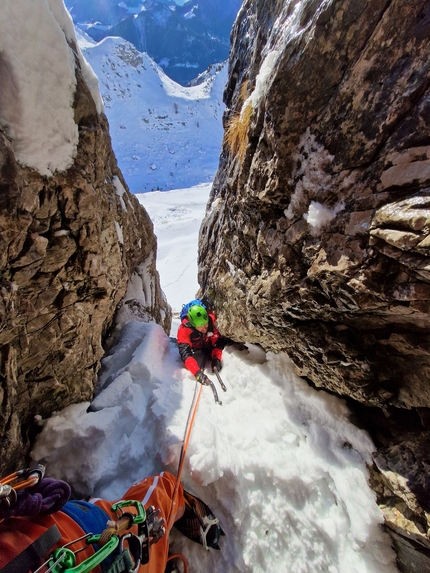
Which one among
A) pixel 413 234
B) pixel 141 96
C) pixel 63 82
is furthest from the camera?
pixel 141 96

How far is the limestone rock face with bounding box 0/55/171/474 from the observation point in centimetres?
187

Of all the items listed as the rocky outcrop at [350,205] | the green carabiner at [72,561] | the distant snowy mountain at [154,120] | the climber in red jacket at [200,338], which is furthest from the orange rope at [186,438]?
the distant snowy mountain at [154,120]

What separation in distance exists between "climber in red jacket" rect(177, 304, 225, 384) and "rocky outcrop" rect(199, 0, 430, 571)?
1405 millimetres

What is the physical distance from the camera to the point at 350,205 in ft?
6.48

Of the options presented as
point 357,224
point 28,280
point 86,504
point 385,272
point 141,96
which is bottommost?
point 86,504

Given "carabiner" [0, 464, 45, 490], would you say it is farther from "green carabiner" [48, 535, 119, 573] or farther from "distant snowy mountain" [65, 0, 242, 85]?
"distant snowy mountain" [65, 0, 242, 85]

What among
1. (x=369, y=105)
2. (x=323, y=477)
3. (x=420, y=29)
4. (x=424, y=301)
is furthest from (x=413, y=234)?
(x=323, y=477)

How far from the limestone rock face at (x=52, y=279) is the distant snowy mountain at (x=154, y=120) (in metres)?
35.1

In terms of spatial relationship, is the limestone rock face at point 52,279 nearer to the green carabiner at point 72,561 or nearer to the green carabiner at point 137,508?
the green carabiner at point 137,508

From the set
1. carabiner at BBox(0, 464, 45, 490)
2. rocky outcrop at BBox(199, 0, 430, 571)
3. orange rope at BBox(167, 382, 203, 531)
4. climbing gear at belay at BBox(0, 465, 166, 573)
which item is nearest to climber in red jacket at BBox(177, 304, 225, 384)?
orange rope at BBox(167, 382, 203, 531)

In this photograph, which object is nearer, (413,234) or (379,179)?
(413,234)

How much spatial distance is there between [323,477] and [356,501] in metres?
0.30

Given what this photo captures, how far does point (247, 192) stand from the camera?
122 inches

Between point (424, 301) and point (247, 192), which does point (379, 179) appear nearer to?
point (424, 301)
